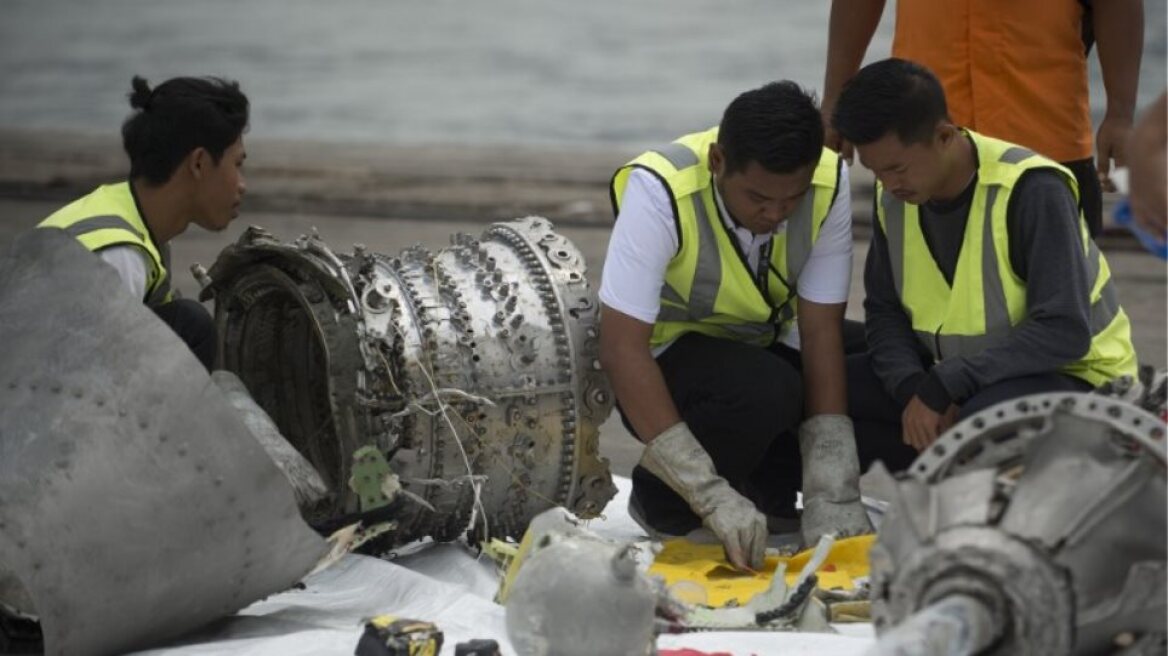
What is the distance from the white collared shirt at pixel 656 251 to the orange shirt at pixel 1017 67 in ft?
1.56

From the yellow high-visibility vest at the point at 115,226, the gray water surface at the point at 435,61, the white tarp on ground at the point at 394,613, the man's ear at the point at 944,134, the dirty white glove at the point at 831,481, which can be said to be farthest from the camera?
the gray water surface at the point at 435,61

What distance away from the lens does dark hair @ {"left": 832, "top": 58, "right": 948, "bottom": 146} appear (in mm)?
3438

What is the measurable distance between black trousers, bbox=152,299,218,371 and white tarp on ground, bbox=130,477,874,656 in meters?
0.49

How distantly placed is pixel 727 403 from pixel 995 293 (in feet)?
1.82

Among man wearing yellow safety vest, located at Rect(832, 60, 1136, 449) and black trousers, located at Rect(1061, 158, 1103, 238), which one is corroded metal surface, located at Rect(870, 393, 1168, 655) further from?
black trousers, located at Rect(1061, 158, 1103, 238)

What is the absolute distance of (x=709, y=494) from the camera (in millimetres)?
3561

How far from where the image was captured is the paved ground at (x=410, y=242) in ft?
21.1

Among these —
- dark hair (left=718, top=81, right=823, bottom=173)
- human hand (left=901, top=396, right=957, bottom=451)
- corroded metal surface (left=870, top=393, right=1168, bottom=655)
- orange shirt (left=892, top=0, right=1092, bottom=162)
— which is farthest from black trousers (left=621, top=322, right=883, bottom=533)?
corroded metal surface (left=870, top=393, right=1168, bottom=655)

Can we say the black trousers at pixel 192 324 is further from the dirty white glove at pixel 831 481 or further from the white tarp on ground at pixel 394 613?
the dirty white glove at pixel 831 481

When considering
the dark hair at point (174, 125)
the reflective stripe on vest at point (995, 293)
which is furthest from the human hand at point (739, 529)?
the dark hair at point (174, 125)

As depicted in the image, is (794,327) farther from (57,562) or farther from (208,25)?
(208,25)

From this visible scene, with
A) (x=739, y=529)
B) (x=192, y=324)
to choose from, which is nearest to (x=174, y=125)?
(x=192, y=324)

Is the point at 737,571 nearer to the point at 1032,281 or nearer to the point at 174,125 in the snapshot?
the point at 1032,281

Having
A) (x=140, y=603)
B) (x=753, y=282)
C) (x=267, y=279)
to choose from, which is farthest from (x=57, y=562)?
(x=753, y=282)
